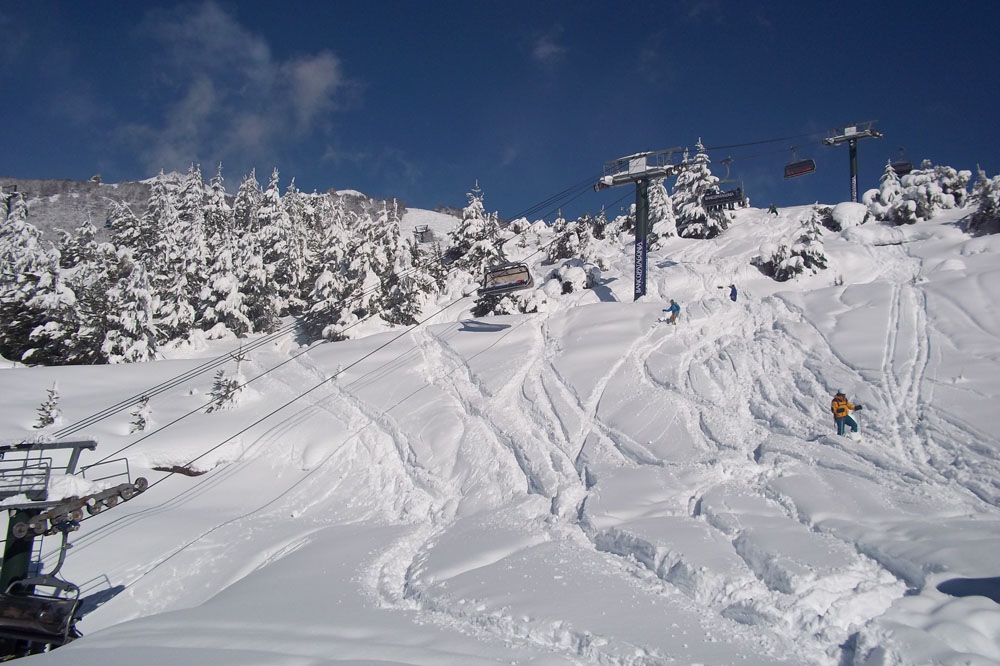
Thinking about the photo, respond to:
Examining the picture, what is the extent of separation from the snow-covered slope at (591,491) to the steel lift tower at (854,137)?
20863 mm

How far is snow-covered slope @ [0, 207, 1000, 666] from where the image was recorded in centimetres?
789

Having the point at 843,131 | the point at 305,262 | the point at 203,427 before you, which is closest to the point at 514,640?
the point at 203,427

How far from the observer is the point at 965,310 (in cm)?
1883

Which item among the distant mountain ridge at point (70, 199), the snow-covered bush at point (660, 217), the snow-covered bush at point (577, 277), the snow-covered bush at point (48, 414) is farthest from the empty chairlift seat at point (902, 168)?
the distant mountain ridge at point (70, 199)

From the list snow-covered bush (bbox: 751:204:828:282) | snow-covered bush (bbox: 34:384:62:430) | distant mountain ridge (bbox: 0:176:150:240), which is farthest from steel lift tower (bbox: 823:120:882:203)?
distant mountain ridge (bbox: 0:176:150:240)

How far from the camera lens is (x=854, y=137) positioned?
46.1 m

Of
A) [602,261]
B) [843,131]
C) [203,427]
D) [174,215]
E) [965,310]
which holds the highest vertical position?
[843,131]

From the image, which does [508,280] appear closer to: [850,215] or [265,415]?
[265,415]

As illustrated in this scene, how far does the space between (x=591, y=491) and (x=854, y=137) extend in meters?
45.5

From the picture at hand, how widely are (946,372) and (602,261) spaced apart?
22.5m

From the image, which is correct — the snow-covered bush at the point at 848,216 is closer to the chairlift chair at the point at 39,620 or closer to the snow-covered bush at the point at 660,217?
the snow-covered bush at the point at 660,217

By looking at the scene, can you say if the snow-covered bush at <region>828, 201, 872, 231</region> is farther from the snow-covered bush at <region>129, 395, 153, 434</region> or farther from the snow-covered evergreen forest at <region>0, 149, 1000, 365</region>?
the snow-covered bush at <region>129, 395, 153, 434</region>

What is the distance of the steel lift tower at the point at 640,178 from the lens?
27688 mm

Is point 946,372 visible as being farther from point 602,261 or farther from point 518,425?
point 602,261
